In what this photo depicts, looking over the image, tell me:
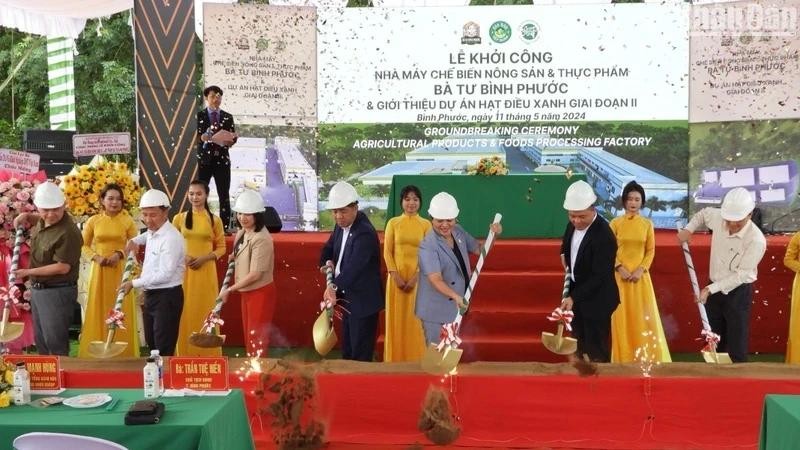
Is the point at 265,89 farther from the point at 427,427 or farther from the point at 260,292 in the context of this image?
the point at 427,427

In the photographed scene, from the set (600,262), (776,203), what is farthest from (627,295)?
(776,203)

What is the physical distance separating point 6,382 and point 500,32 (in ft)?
20.5

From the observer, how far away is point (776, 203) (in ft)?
26.7

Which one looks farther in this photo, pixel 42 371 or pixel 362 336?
pixel 362 336

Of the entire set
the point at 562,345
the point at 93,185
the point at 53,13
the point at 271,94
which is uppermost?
the point at 53,13

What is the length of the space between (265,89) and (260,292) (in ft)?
11.6

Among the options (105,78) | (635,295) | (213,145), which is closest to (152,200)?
(213,145)

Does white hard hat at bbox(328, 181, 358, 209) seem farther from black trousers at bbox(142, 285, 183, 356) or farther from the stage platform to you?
the stage platform

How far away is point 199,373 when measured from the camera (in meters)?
3.51

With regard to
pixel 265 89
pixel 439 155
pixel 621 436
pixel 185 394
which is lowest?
pixel 621 436

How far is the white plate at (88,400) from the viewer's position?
334cm

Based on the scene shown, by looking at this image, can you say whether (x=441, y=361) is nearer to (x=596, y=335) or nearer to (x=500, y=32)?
(x=596, y=335)

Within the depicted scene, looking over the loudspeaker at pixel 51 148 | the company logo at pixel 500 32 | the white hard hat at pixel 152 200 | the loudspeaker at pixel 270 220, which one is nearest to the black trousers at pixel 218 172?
the loudspeaker at pixel 270 220

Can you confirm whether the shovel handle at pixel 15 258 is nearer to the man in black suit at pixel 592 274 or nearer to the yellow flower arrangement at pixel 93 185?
the yellow flower arrangement at pixel 93 185
